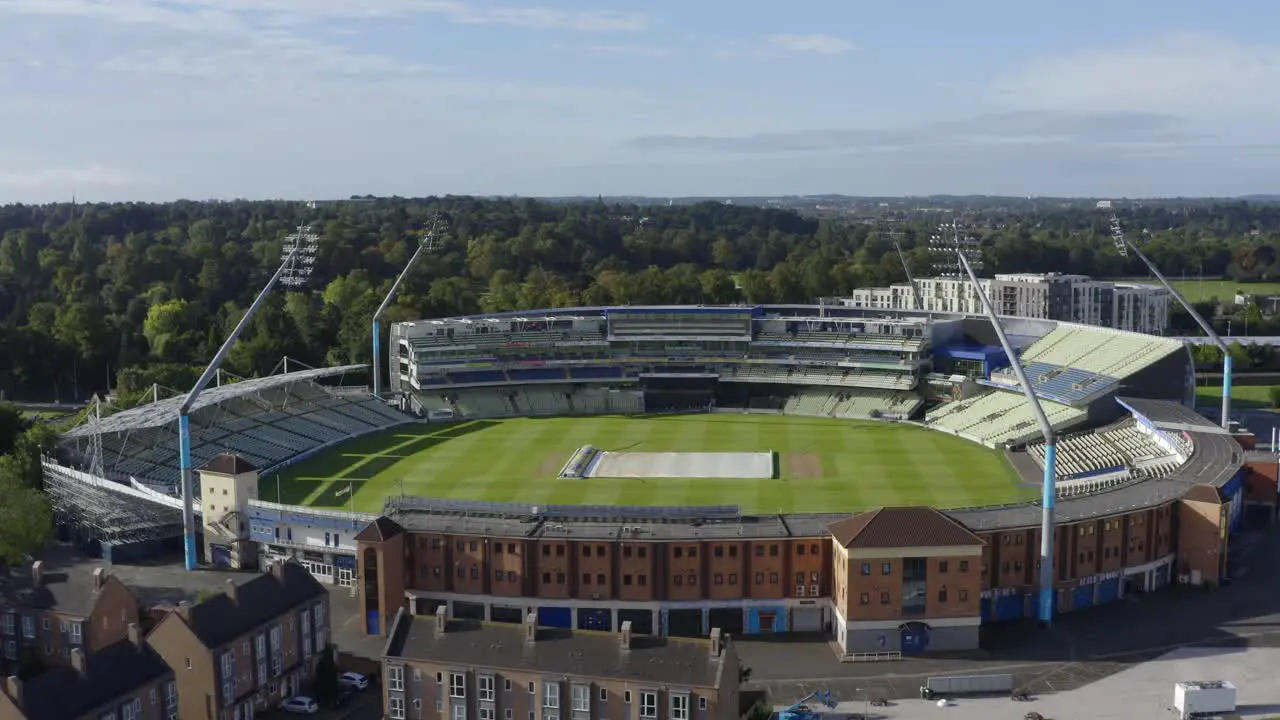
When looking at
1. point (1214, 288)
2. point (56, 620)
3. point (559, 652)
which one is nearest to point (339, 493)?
point (56, 620)

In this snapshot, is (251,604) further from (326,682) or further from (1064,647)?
(1064,647)

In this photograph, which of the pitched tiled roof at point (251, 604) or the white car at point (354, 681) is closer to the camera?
the pitched tiled roof at point (251, 604)

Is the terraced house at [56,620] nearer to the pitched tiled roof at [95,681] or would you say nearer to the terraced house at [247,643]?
the terraced house at [247,643]

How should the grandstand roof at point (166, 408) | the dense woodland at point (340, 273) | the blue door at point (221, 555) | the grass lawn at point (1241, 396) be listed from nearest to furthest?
1. the blue door at point (221, 555)
2. the grandstand roof at point (166, 408)
3. the grass lawn at point (1241, 396)
4. the dense woodland at point (340, 273)

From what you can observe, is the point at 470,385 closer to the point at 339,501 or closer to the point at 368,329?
the point at 368,329

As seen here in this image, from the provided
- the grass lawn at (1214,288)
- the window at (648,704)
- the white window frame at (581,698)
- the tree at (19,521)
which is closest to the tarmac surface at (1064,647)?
the window at (648,704)

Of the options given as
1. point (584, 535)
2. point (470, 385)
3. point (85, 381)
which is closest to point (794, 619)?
point (584, 535)
